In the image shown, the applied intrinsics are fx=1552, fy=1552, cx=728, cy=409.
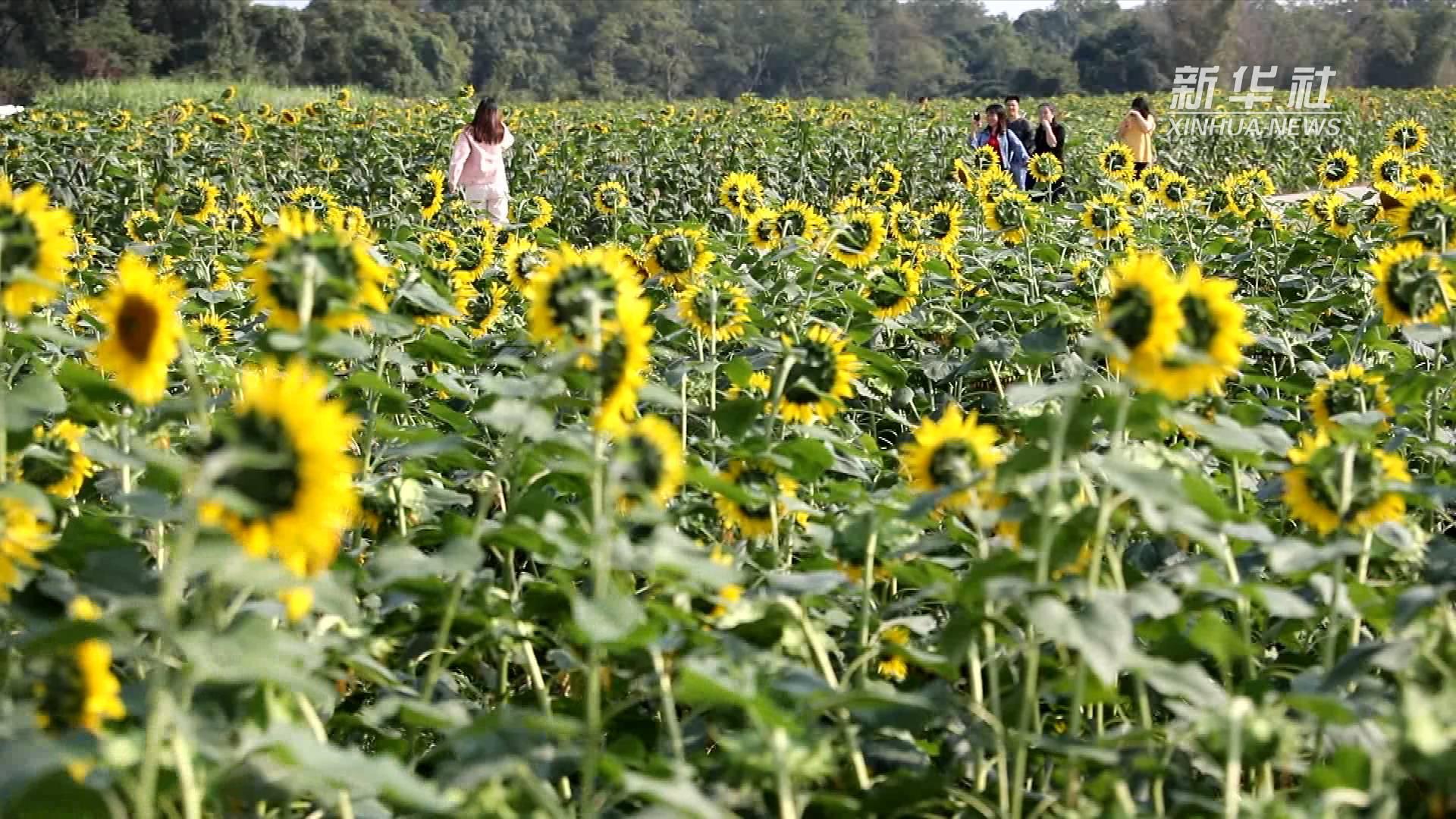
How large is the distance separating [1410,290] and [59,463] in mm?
1916

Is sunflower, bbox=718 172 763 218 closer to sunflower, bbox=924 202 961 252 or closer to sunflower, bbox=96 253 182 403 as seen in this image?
sunflower, bbox=924 202 961 252

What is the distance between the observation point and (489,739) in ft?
4.50

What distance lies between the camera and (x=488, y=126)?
7.39 metres

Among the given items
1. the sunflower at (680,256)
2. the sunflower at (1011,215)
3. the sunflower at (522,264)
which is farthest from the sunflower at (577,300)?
the sunflower at (1011,215)

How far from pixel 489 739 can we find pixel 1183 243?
386 cm

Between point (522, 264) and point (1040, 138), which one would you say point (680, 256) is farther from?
point (1040, 138)

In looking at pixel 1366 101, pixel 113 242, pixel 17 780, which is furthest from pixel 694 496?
pixel 1366 101

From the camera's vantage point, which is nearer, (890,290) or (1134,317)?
(1134,317)

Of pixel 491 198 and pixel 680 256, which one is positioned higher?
pixel 680 256

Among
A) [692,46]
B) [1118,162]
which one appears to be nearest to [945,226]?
[1118,162]

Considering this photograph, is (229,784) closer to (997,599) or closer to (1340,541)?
(997,599)

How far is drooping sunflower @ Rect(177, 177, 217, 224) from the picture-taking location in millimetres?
5379

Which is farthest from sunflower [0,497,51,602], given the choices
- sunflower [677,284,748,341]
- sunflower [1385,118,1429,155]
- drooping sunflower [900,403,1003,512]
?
sunflower [1385,118,1429,155]

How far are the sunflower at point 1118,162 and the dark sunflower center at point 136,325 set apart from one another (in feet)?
17.0
